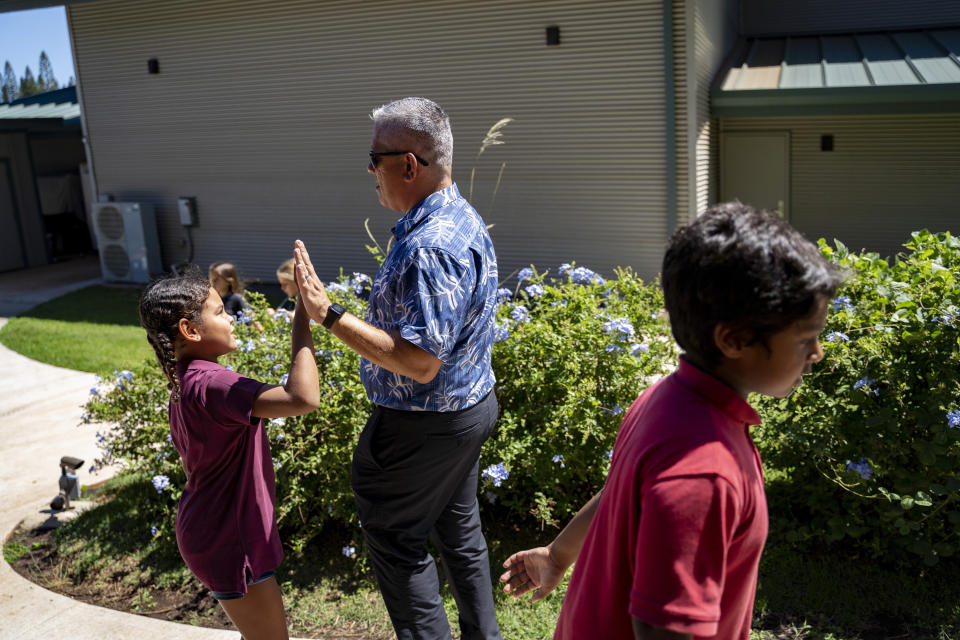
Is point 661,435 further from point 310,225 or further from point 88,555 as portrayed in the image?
point 310,225

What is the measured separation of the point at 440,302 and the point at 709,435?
1282 millimetres

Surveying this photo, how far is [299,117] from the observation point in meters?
13.0

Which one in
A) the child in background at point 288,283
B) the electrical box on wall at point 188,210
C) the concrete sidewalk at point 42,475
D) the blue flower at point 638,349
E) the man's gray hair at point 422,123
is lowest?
the concrete sidewalk at point 42,475

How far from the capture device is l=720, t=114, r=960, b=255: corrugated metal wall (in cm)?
1216

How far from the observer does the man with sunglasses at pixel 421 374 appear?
2.52m

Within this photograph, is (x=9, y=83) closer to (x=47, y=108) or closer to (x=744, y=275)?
(x=47, y=108)

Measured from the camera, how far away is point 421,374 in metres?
2.48

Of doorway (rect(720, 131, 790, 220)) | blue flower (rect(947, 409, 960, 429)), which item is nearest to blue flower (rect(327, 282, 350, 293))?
blue flower (rect(947, 409, 960, 429))

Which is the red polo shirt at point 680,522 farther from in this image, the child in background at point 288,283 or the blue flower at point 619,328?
the child in background at point 288,283

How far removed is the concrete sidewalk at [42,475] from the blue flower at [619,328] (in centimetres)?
218

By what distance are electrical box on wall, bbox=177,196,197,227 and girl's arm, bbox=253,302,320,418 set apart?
12658 millimetres

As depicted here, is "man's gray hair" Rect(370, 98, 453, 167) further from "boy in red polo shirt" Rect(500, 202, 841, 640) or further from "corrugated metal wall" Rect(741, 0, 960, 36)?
"corrugated metal wall" Rect(741, 0, 960, 36)

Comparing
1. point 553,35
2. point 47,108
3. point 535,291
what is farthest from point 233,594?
point 47,108

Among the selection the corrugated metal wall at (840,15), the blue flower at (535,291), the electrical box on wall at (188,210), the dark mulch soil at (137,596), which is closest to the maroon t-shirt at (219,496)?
the dark mulch soil at (137,596)
